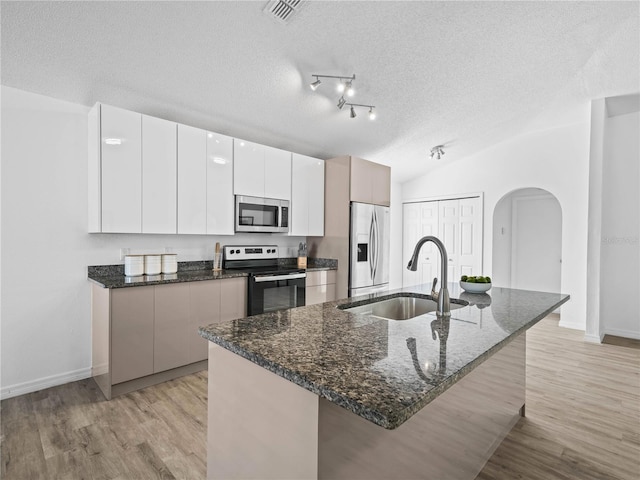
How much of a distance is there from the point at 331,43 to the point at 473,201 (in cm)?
414

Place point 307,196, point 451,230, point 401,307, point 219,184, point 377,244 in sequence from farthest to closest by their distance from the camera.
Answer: point 451,230 → point 377,244 → point 307,196 → point 219,184 → point 401,307

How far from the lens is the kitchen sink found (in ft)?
6.23

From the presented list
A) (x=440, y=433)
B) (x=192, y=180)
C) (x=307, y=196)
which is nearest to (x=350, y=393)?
(x=440, y=433)

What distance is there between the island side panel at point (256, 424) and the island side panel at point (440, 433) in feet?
0.22

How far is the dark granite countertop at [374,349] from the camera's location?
772 mm

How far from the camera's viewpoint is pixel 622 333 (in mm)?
4500

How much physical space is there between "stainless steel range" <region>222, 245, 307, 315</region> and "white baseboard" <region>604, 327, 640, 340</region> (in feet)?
14.0

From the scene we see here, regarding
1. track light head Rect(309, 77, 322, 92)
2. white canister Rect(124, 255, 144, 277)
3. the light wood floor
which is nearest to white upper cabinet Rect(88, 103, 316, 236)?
white canister Rect(124, 255, 144, 277)

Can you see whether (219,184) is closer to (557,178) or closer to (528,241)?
(557,178)

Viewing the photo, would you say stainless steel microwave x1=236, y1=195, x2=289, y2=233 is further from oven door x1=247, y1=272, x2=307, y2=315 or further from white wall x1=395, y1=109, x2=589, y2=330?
white wall x1=395, y1=109, x2=589, y2=330

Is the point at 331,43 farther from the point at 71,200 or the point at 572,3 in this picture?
the point at 71,200

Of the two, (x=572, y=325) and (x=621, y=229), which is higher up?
(x=621, y=229)

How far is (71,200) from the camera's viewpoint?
2.81m

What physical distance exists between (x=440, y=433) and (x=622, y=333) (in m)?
4.82
